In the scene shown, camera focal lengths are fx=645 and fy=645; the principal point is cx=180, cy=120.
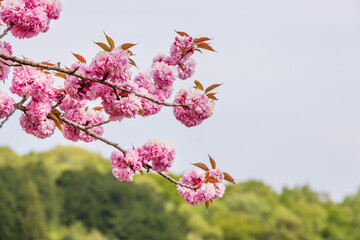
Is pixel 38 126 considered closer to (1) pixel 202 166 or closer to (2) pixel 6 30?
(2) pixel 6 30

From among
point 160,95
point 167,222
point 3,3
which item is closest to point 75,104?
point 160,95

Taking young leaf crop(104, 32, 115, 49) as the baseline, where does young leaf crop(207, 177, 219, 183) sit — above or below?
below

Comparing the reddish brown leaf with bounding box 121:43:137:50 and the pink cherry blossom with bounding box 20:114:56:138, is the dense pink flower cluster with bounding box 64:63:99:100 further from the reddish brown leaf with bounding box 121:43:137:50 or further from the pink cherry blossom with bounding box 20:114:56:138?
the pink cherry blossom with bounding box 20:114:56:138

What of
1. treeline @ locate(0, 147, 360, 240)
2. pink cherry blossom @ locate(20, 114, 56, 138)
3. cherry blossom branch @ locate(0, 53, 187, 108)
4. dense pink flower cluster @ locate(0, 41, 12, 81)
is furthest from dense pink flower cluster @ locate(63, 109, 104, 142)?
treeline @ locate(0, 147, 360, 240)

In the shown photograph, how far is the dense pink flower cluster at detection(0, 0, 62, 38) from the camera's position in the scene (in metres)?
5.31

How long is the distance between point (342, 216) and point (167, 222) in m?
21.3

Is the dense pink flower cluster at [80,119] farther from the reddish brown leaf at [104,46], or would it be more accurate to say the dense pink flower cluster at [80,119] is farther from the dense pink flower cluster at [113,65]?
the reddish brown leaf at [104,46]

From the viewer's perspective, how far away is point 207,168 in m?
5.61

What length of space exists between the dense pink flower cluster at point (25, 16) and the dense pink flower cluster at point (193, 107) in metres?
1.30

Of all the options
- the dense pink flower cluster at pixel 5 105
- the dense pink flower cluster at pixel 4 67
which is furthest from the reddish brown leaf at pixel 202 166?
the dense pink flower cluster at pixel 4 67

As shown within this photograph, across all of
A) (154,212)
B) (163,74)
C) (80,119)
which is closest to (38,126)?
(80,119)

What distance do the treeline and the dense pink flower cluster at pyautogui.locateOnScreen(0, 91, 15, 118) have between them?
51.4 meters

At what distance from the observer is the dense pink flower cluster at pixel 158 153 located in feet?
17.9

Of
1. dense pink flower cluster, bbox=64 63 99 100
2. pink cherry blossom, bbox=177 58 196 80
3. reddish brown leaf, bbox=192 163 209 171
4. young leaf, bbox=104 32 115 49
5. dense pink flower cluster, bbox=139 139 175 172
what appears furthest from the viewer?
pink cherry blossom, bbox=177 58 196 80
